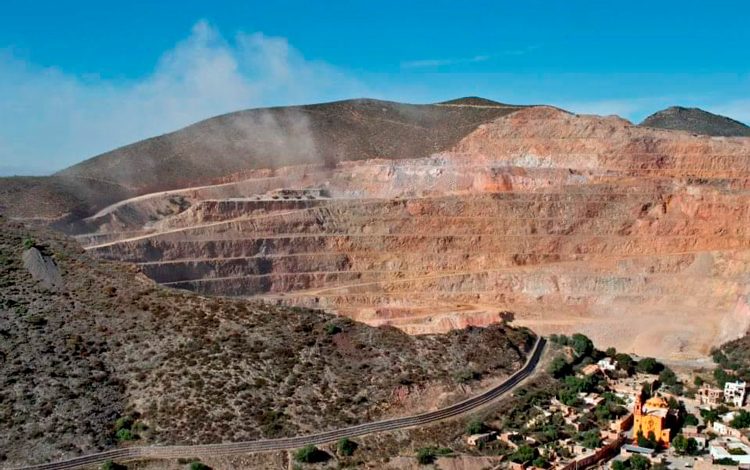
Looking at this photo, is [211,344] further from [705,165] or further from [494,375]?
[705,165]

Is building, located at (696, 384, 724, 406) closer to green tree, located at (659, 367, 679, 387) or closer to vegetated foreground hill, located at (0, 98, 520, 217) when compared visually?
green tree, located at (659, 367, 679, 387)

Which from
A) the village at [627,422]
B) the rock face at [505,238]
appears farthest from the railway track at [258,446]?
the rock face at [505,238]

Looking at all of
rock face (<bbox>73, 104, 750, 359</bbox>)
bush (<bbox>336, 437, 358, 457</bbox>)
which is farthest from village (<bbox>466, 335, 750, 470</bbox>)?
rock face (<bbox>73, 104, 750, 359</bbox>)

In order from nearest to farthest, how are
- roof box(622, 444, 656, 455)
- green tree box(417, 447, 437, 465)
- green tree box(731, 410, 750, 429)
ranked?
1. green tree box(417, 447, 437, 465)
2. roof box(622, 444, 656, 455)
3. green tree box(731, 410, 750, 429)

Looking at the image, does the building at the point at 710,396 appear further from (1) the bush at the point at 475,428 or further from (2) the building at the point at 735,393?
(1) the bush at the point at 475,428

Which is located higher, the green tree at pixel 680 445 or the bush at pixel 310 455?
the bush at pixel 310 455

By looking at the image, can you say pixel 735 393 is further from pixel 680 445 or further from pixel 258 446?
pixel 258 446

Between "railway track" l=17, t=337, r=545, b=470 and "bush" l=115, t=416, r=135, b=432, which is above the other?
"bush" l=115, t=416, r=135, b=432
